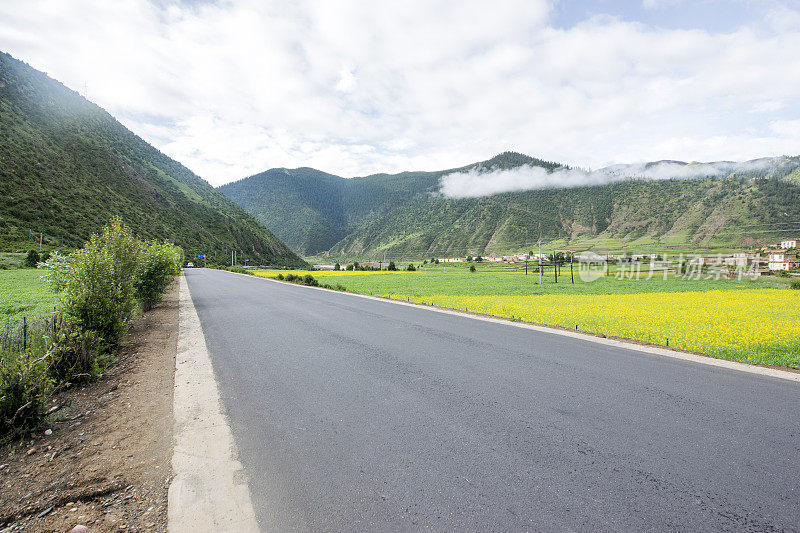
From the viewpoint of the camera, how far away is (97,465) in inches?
122

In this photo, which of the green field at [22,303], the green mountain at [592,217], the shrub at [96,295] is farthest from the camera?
the green mountain at [592,217]

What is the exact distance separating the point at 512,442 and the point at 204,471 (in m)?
2.73

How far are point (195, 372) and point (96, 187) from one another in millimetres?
84192

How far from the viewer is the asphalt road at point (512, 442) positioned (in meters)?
2.34

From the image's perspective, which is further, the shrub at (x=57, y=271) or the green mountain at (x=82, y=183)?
the green mountain at (x=82, y=183)

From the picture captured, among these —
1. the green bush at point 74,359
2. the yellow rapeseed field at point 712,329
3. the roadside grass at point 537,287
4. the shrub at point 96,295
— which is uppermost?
the shrub at point 96,295

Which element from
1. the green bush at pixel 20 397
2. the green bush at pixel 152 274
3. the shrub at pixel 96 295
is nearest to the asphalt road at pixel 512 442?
the green bush at pixel 20 397

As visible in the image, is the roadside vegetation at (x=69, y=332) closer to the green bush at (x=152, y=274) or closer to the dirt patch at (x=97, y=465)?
the dirt patch at (x=97, y=465)

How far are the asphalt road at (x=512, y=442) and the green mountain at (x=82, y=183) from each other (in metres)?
62.0

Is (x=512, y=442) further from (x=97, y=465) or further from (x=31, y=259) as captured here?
(x=31, y=259)

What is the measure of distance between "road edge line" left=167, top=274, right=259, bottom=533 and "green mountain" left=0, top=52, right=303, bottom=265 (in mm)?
60537

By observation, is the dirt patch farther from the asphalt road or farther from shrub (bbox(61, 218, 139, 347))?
shrub (bbox(61, 218, 139, 347))

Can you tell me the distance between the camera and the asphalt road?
234 centimetres

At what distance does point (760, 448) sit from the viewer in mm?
3137
